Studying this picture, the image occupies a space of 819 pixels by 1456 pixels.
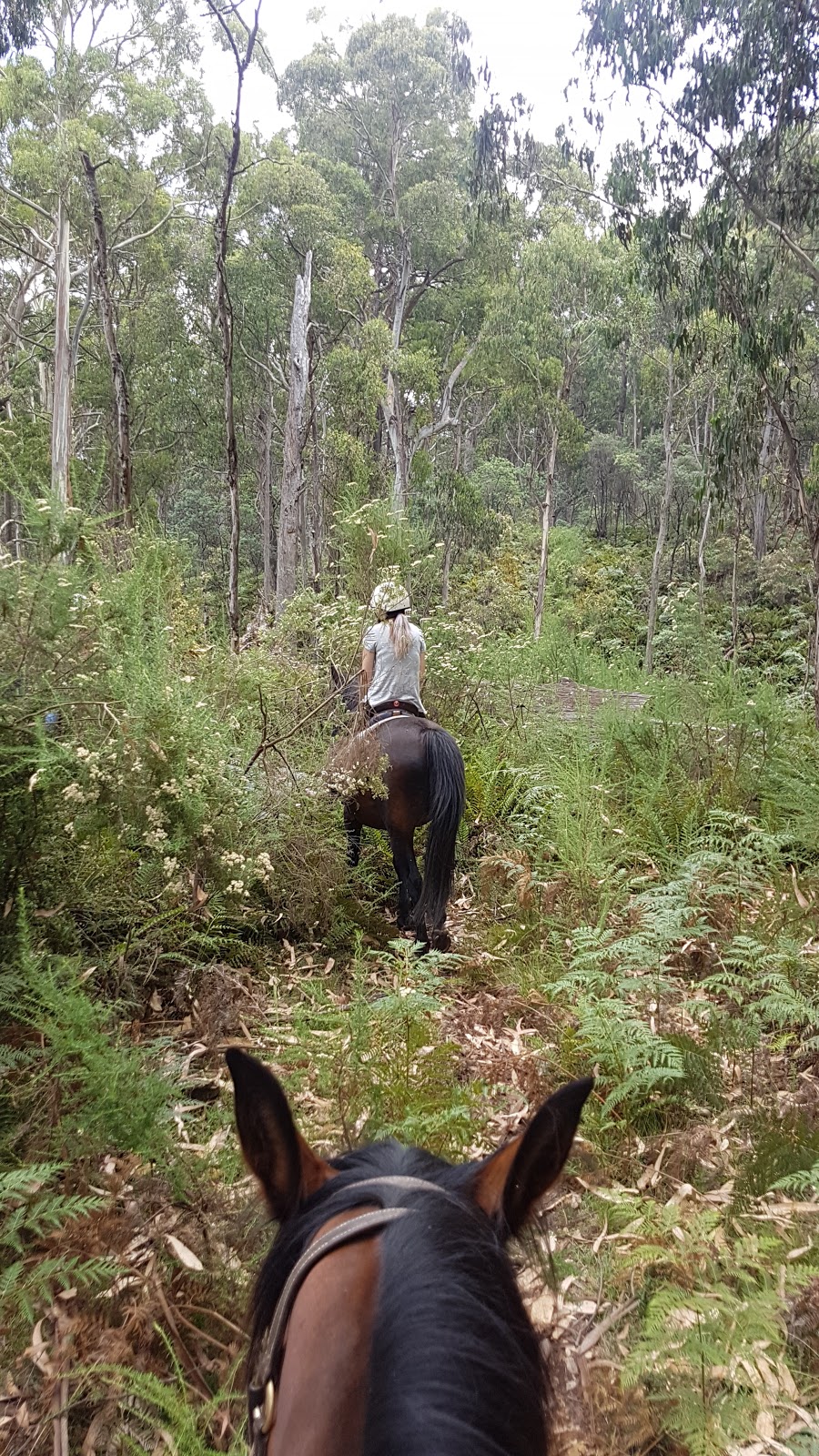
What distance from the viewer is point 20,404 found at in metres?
24.8

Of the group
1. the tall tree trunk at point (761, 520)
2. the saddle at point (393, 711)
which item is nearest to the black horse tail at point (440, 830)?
the saddle at point (393, 711)

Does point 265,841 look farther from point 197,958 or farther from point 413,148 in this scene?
point 413,148

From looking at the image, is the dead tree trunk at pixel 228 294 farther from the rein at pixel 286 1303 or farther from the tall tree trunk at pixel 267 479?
the tall tree trunk at pixel 267 479

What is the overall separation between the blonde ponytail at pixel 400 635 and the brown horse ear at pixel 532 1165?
4.22 meters

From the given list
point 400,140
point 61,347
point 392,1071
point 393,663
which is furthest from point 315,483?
point 392,1071

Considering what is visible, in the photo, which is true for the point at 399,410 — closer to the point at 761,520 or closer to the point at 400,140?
the point at 400,140

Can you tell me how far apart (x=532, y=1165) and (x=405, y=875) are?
159 inches

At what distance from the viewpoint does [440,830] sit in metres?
4.81

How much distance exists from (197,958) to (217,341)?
72.7 ft

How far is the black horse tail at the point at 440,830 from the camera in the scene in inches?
190

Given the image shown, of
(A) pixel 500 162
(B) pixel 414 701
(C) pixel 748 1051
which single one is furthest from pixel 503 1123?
(A) pixel 500 162

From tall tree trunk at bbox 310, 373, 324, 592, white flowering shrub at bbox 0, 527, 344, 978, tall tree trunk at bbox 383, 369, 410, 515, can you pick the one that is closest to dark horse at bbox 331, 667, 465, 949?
white flowering shrub at bbox 0, 527, 344, 978

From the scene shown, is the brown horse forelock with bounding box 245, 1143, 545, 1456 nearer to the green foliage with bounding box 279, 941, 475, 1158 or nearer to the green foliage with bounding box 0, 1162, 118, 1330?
the green foliage with bounding box 279, 941, 475, 1158

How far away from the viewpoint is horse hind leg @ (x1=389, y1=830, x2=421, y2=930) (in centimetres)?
509
